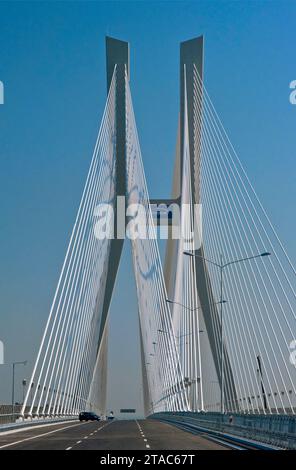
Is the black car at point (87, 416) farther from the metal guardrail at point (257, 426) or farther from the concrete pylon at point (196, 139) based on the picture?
the metal guardrail at point (257, 426)

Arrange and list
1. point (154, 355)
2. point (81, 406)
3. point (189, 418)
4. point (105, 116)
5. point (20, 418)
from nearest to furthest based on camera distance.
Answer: point (20, 418) → point (189, 418) → point (105, 116) → point (81, 406) → point (154, 355)

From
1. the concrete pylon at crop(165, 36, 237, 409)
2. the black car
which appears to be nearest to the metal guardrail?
the concrete pylon at crop(165, 36, 237, 409)

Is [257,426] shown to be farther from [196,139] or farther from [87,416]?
[87,416]

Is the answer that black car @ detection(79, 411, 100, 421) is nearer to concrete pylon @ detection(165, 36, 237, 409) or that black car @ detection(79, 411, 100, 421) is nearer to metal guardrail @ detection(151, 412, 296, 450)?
concrete pylon @ detection(165, 36, 237, 409)

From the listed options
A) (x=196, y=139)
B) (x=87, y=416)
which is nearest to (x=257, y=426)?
(x=196, y=139)

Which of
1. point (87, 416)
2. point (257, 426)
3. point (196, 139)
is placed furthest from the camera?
point (87, 416)

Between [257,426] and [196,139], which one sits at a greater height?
[196,139]

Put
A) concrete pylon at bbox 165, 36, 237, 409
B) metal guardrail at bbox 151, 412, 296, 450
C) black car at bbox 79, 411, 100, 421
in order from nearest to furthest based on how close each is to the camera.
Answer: metal guardrail at bbox 151, 412, 296, 450 → concrete pylon at bbox 165, 36, 237, 409 → black car at bbox 79, 411, 100, 421
